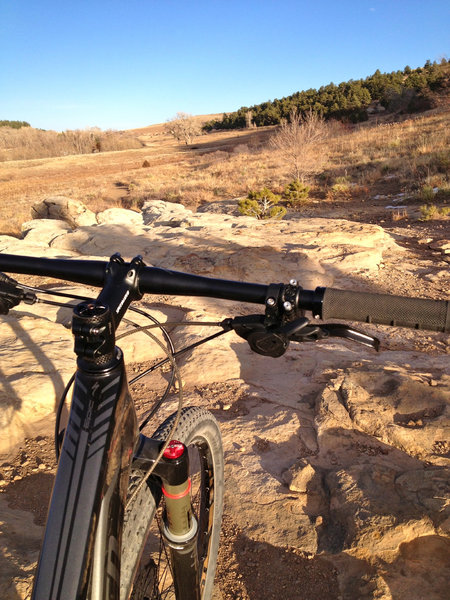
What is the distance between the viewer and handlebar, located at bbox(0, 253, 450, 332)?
94 cm

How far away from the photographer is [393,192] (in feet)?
47.2

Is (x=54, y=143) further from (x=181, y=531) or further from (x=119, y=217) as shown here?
(x=181, y=531)

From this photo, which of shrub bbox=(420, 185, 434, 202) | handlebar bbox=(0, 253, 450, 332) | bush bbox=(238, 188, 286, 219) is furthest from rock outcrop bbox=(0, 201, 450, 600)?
shrub bbox=(420, 185, 434, 202)

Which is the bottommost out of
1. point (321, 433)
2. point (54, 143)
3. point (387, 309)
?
point (321, 433)

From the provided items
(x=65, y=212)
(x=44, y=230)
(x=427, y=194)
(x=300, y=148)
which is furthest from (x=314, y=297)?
(x=300, y=148)

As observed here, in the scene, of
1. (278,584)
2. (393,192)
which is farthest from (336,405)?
(393,192)

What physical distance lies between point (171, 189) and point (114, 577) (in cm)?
2045

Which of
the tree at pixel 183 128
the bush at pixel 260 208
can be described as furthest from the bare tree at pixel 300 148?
the tree at pixel 183 128

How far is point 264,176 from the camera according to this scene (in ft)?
65.2

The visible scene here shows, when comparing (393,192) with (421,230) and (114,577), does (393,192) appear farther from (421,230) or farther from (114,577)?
(114,577)

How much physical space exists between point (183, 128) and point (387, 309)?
181 ft

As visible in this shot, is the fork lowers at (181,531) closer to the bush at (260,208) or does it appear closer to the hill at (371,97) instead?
the bush at (260,208)

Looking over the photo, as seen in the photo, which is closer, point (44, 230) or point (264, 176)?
point (44, 230)

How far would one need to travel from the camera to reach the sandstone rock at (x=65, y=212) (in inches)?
511
